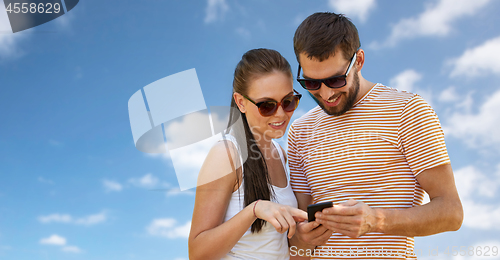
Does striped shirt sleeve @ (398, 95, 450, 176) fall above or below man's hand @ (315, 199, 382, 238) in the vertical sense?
above

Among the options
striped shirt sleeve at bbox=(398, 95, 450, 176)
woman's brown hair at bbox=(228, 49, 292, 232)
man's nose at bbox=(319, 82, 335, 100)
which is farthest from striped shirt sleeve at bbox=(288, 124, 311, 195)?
striped shirt sleeve at bbox=(398, 95, 450, 176)

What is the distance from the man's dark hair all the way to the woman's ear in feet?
2.52

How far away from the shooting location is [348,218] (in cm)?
293

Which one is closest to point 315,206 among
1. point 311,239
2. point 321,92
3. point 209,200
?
point 311,239

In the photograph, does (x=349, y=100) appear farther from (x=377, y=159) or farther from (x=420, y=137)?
(x=420, y=137)

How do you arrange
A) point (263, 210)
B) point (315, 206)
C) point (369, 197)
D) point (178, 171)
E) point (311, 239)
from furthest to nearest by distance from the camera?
point (178, 171) < point (369, 197) < point (311, 239) < point (315, 206) < point (263, 210)

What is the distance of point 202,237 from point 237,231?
1.08 feet

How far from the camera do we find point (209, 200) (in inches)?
122

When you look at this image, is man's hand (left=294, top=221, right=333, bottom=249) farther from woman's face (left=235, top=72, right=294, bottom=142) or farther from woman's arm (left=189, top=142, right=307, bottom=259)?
woman's face (left=235, top=72, right=294, bottom=142)

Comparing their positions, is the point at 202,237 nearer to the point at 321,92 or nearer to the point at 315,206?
the point at 315,206

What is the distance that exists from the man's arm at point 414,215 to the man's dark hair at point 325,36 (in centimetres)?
143

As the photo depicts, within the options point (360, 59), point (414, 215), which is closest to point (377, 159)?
point (414, 215)

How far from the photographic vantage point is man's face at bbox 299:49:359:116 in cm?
363

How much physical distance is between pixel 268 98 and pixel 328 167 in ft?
3.10
